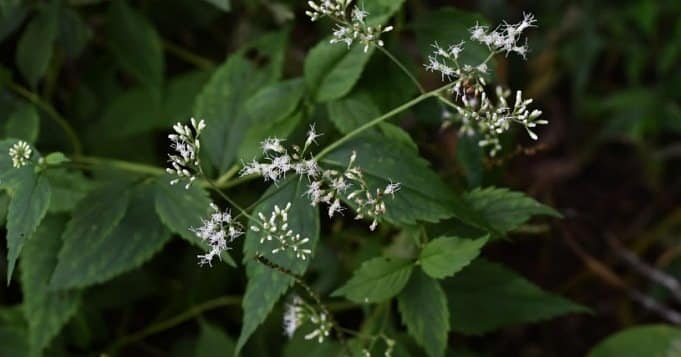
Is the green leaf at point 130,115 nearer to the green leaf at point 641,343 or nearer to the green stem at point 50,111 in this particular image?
the green stem at point 50,111

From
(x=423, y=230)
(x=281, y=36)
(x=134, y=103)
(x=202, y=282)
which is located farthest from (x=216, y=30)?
(x=423, y=230)

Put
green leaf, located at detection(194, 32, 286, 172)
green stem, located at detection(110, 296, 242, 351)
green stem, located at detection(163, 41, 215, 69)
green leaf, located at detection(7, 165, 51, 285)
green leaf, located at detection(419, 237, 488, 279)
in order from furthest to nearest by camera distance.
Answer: green stem, located at detection(163, 41, 215, 69), green stem, located at detection(110, 296, 242, 351), green leaf, located at detection(194, 32, 286, 172), green leaf, located at detection(419, 237, 488, 279), green leaf, located at detection(7, 165, 51, 285)

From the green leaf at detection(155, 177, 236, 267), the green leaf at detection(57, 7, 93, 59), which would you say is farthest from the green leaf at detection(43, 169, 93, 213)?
the green leaf at detection(57, 7, 93, 59)

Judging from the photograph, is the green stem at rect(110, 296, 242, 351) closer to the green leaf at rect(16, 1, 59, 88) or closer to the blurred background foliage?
the blurred background foliage

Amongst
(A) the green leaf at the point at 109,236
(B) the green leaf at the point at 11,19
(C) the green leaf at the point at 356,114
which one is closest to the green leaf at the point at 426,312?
(C) the green leaf at the point at 356,114

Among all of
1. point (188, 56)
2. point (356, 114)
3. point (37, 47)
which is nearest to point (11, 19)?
point (37, 47)

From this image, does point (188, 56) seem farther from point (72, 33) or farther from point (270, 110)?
point (270, 110)
